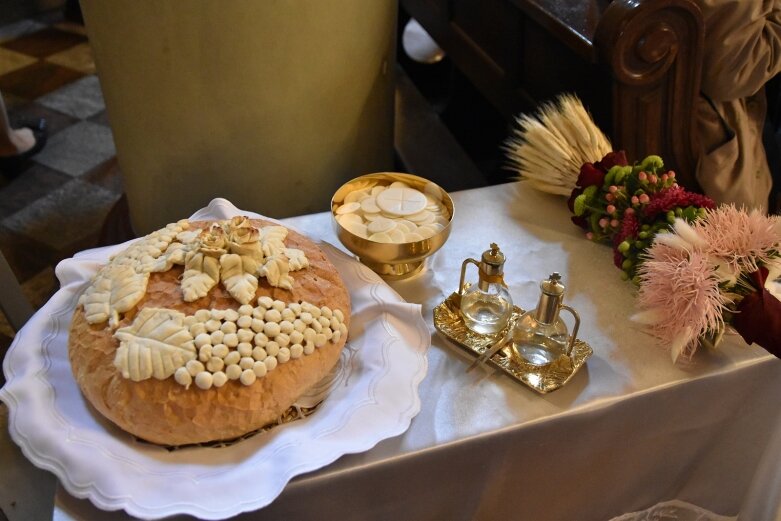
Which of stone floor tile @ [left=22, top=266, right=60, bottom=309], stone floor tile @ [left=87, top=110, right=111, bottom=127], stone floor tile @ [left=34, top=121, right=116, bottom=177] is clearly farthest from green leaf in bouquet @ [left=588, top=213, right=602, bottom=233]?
stone floor tile @ [left=87, top=110, right=111, bottom=127]

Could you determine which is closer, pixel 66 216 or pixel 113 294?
pixel 113 294

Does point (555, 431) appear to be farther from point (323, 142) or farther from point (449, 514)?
point (323, 142)

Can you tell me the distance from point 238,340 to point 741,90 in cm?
89

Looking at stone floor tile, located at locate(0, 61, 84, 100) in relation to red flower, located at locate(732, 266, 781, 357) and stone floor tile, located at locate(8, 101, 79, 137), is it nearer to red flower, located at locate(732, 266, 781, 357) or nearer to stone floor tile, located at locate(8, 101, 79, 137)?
stone floor tile, located at locate(8, 101, 79, 137)

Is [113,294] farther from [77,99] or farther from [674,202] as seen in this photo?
[77,99]

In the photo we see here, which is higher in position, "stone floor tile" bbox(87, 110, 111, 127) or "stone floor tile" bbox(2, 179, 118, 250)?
"stone floor tile" bbox(2, 179, 118, 250)

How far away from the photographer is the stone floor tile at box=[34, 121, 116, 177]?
82.6 inches

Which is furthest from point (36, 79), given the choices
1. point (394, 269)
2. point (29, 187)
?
point (394, 269)

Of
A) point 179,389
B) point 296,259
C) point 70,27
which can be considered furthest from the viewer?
point 70,27

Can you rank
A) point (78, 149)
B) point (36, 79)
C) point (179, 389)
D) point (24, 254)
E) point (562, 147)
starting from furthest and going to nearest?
point (36, 79)
point (78, 149)
point (24, 254)
point (562, 147)
point (179, 389)

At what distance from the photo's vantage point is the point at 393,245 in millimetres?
731

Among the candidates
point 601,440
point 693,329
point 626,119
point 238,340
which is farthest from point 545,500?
point 626,119

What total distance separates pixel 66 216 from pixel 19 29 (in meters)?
1.61

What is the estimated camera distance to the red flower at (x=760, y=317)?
637 millimetres
